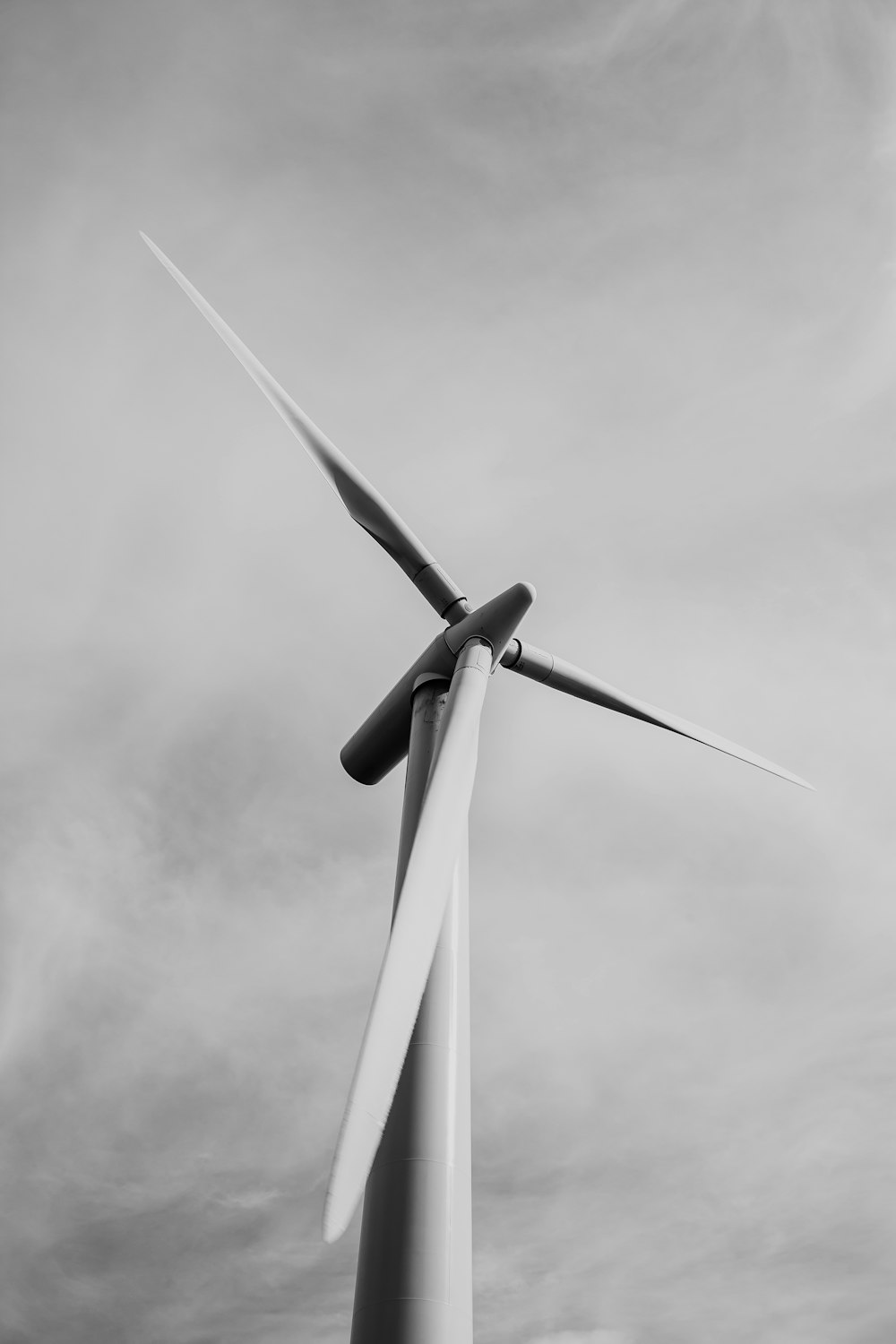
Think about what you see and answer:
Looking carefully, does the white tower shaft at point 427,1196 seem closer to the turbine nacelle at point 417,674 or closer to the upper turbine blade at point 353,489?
the turbine nacelle at point 417,674

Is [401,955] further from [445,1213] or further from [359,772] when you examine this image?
[359,772]

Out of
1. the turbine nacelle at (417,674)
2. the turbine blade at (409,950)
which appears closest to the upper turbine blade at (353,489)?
the turbine nacelle at (417,674)

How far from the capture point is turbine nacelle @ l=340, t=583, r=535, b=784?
1766cm

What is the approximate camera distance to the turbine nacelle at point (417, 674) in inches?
695

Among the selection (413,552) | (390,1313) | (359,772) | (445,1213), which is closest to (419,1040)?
(445,1213)

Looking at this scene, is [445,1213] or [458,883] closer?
[445,1213]

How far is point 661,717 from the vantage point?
22.7 metres

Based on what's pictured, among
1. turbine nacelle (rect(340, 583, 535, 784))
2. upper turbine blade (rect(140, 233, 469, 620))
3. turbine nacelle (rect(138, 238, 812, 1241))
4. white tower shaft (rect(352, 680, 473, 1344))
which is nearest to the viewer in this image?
turbine nacelle (rect(138, 238, 812, 1241))

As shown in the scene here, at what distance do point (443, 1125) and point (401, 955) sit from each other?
4188mm

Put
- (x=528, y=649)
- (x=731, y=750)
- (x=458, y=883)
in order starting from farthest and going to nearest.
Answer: (x=731, y=750)
(x=528, y=649)
(x=458, y=883)

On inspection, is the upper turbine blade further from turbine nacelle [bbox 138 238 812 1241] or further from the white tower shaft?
the white tower shaft

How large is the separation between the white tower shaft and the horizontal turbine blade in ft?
23.1

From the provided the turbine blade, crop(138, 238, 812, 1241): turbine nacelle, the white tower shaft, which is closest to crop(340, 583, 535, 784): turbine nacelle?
crop(138, 238, 812, 1241): turbine nacelle

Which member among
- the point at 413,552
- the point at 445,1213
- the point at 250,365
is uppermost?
the point at 250,365
